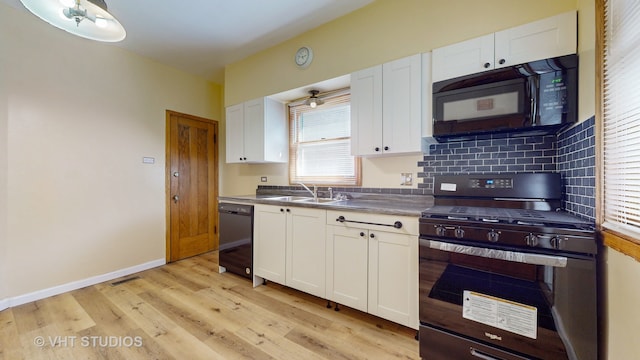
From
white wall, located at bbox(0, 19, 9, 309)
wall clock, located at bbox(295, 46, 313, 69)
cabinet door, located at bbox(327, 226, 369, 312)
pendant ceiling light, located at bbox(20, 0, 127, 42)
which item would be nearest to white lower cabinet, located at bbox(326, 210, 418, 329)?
cabinet door, located at bbox(327, 226, 369, 312)

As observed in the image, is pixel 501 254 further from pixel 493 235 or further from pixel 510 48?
pixel 510 48

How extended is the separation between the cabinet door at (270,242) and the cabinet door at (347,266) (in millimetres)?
545

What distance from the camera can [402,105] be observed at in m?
2.06

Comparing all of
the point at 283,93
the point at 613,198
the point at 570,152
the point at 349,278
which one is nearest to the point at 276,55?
the point at 283,93

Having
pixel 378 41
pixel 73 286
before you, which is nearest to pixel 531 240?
pixel 378 41

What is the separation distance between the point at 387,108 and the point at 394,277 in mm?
1356

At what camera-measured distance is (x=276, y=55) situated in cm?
300

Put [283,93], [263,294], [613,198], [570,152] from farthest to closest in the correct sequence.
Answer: [283,93] < [263,294] < [570,152] < [613,198]

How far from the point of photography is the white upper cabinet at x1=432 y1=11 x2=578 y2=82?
1.52 m

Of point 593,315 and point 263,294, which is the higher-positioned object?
point 593,315

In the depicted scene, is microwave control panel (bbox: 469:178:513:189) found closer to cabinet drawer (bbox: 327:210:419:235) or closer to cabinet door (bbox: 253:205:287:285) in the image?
cabinet drawer (bbox: 327:210:419:235)

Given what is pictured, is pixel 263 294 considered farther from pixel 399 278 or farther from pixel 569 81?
pixel 569 81

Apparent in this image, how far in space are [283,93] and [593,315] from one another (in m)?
2.95

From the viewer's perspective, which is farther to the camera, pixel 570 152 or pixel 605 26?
pixel 570 152
